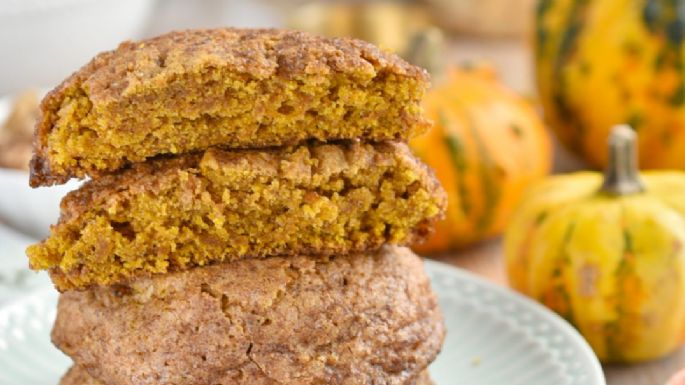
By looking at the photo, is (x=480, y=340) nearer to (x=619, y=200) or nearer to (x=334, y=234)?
(x=619, y=200)

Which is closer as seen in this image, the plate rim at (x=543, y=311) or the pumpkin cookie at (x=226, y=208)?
the pumpkin cookie at (x=226, y=208)

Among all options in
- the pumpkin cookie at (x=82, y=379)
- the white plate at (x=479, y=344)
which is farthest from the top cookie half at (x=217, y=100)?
the white plate at (x=479, y=344)

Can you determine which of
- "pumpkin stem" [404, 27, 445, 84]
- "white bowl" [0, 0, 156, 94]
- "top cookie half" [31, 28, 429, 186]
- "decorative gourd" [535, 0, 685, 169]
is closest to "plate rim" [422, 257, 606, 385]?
"top cookie half" [31, 28, 429, 186]

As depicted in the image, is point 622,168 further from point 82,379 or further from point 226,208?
point 82,379

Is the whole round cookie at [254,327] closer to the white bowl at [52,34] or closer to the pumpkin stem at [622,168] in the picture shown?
the pumpkin stem at [622,168]

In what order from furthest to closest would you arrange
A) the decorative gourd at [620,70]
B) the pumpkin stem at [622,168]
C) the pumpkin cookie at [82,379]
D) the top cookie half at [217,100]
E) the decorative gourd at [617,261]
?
the decorative gourd at [620,70] → the pumpkin stem at [622,168] → the decorative gourd at [617,261] → the pumpkin cookie at [82,379] → the top cookie half at [217,100]

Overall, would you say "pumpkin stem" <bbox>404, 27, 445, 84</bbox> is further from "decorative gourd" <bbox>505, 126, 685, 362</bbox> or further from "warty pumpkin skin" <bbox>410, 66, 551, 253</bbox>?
"decorative gourd" <bbox>505, 126, 685, 362</bbox>

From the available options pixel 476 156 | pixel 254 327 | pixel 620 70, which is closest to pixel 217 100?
pixel 254 327

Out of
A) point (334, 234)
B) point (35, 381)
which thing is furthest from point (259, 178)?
point (35, 381)
